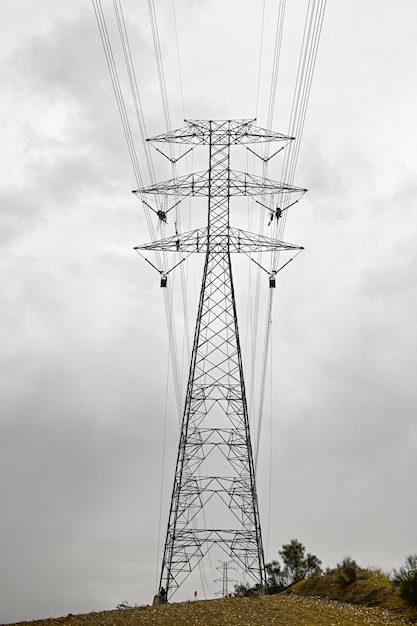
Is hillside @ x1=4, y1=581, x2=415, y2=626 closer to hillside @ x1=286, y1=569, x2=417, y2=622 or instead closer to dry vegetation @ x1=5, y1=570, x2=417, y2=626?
dry vegetation @ x1=5, y1=570, x2=417, y2=626

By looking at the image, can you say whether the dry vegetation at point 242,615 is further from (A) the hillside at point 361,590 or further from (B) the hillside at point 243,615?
(A) the hillside at point 361,590

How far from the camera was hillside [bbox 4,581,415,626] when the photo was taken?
78.8 ft

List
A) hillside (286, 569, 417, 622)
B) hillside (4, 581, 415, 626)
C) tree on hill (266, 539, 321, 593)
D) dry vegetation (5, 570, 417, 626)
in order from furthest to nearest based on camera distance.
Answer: tree on hill (266, 539, 321, 593)
hillside (286, 569, 417, 622)
dry vegetation (5, 570, 417, 626)
hillside (4, 581, 415, 626)

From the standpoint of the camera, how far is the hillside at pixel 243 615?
78.8 feet

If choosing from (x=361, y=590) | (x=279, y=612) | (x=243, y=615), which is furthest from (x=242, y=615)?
(x=361, y=590)

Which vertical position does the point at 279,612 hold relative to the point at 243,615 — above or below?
above

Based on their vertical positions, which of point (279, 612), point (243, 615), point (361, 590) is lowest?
point (243, 615)

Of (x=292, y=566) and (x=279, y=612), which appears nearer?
(x=279, y=612)

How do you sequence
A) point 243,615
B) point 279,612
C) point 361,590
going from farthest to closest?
point 361,590
point 279,612
point 243,615

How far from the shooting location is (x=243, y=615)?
25031mm

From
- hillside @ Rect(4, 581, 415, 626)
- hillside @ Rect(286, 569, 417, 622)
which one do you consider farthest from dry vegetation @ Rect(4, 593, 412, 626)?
hillside @ Rect(286, 569, 417, 622)

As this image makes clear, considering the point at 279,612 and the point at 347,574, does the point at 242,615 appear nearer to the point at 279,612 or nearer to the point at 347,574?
the point at 279,612

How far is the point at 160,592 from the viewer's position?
36.0m

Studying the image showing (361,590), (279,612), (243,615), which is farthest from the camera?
(361,590)
